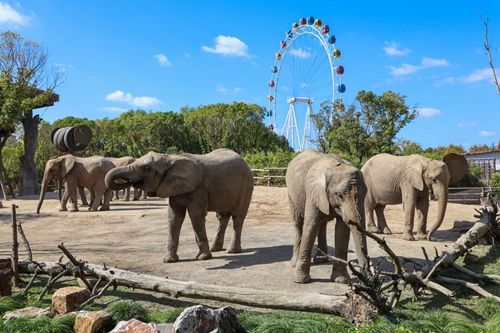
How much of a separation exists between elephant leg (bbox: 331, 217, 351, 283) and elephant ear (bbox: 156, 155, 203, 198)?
293 centimetres

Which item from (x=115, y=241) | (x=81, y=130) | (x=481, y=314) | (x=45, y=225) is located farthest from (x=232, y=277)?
(x=81, y=130)

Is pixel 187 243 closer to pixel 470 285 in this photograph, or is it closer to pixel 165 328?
pixel 165 328

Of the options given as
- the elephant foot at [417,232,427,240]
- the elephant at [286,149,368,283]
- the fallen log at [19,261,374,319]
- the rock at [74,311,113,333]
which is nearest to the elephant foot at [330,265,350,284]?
the elephant at [286,149,368,283]

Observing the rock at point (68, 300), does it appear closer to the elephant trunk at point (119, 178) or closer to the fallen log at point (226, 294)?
the fallen log at point (226, 294)

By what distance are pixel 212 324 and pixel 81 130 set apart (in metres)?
20.9

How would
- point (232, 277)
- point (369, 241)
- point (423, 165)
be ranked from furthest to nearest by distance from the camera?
point (423, 165)
point (369, 241)
point (232, 277)

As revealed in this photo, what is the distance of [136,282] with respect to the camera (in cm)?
677

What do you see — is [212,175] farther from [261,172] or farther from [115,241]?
[261,172]

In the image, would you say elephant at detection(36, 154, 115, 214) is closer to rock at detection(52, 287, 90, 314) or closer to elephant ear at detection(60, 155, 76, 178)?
elephant ear at detection(60, 155, 76, 178)

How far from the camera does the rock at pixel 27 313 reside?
5.95 metres

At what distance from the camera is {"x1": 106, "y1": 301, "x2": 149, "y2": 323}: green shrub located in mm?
5887

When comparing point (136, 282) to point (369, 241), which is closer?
point (136, 282)

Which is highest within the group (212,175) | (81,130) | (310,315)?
(81,130)

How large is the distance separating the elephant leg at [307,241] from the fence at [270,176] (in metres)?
22.0
